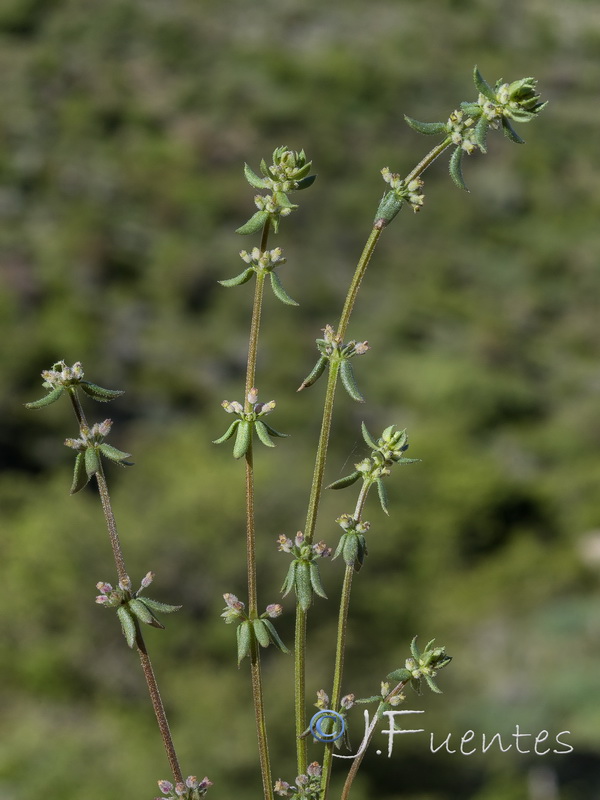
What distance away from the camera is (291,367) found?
29719 mm

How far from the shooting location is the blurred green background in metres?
18.3

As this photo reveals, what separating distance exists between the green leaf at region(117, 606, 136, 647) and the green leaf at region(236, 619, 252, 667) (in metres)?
0.16

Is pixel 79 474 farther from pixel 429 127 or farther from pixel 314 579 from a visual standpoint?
pixel 429 127

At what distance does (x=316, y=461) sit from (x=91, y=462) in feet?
1.12

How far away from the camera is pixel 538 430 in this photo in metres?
31.6

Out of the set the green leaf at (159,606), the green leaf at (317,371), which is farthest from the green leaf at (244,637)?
the green leaf at (317,371)

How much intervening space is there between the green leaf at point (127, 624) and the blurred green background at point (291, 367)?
1457 centimetres

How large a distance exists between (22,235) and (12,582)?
16.4m

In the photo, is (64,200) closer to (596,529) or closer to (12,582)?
(12,582)

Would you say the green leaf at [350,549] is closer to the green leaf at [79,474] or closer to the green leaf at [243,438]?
the green leaf at [243,438]

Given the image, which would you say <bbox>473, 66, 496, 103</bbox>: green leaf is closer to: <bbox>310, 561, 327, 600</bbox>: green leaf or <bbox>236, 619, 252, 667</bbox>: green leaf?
<bbox>310, 561, 327, 600</bbox>: green leaf

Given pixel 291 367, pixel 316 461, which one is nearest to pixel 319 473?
pixel 316 461

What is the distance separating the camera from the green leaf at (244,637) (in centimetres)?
136

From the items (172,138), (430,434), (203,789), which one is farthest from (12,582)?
(172,138)
